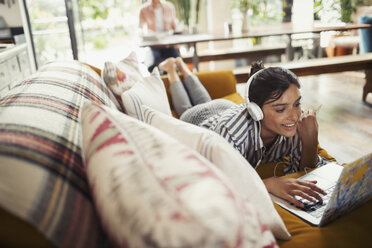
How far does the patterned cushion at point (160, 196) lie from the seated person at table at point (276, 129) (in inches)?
23.3

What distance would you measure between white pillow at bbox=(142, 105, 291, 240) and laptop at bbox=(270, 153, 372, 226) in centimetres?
15

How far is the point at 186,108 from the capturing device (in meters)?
2.08

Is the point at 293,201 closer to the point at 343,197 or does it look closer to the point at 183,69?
the point at 343,197

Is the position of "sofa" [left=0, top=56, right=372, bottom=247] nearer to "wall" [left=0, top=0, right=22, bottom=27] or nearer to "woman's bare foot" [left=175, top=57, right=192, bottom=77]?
"woman's bare foot" [left=175, top=57, right=192, bottom=77]

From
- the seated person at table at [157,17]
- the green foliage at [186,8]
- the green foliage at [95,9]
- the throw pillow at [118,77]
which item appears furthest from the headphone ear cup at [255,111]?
the green foliage at [95,9]

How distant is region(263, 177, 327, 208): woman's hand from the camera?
3.55 feet

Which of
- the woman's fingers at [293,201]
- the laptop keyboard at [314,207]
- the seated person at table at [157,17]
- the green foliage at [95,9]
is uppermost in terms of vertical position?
the green foliage at [95,9]

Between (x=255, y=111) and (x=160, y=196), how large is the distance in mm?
872

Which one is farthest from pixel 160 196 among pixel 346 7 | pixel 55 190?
pixel 346 7

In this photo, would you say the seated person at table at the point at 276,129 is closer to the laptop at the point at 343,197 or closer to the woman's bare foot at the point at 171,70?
the laptop at the point at 343,197

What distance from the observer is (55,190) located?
552 millimetres

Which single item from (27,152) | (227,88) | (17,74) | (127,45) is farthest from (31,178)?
(127,45)

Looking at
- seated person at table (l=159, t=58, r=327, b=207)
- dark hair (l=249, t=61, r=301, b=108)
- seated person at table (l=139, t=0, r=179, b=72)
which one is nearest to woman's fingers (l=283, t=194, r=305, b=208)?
seated person at table (l=159, t=58, r=327, b=207)

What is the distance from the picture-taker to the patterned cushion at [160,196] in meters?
0.43
